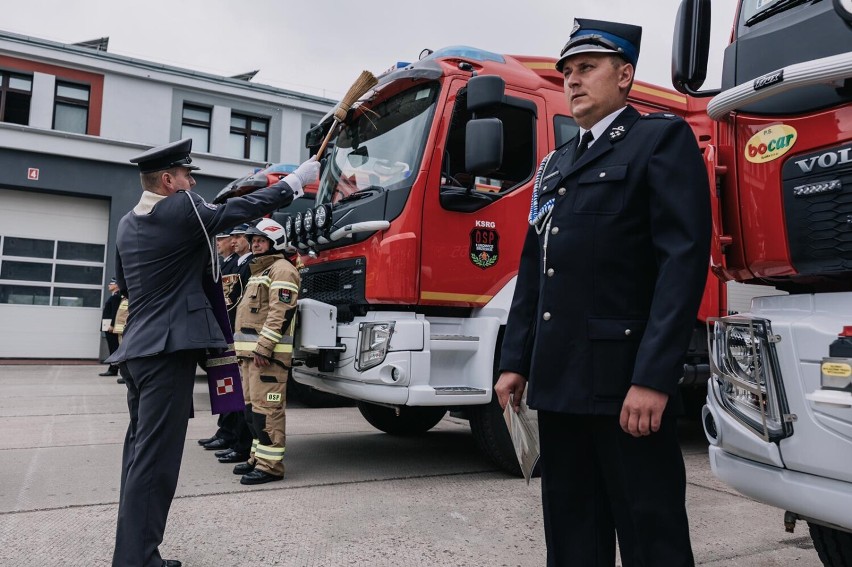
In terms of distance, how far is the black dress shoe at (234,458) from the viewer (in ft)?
17.6

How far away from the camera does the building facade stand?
1605 cm

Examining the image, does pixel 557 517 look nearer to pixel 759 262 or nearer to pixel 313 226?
pixel 759 262

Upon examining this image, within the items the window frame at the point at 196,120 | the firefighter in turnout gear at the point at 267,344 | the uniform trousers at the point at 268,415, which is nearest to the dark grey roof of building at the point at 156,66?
the window frame at the point at 196,120

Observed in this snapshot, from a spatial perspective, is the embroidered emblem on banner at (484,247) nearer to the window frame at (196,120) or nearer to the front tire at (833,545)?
the front tire at (833,545)

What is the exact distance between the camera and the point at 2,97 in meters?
16.3

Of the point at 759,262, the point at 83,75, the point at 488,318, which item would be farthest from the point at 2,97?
the point at 759,262

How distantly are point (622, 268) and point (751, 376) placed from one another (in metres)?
0.73

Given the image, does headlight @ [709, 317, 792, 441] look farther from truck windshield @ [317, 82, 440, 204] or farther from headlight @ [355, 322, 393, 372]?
truck windshield @ [317, 82, 440, 204]

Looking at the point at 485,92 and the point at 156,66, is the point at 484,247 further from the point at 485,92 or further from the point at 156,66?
the point at 156,66

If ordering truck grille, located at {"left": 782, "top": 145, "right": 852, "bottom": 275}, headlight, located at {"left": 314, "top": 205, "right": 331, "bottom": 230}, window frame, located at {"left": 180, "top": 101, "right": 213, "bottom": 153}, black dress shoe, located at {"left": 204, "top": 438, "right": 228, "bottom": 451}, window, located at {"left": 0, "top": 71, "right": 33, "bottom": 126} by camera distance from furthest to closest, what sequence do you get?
window frame, located at {"left": 180, "top": 101, "right": 213, "bottom": 153} → window, located at {"left": 0, "top": 71, "right": 33, "bottom": 126} → black dress shoe, located at {"left": 204, "top": 438, "right": 228, "bottom": 451} → headlight, located at {"left": 314, "top": 205, "right": 331, "bottom": 230} → truck grille, located at {"left": 782, "top": 145, "right": 852, "bottom": 275}

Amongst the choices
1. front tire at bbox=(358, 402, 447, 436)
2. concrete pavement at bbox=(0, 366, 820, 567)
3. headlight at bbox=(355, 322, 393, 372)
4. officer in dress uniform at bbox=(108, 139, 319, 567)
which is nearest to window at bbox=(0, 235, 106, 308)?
concrete pavement at bbox=(0, 366, 820, 567)

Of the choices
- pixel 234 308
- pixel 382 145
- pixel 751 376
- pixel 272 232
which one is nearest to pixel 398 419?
pixel 234 308

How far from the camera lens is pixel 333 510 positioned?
3.96 meters

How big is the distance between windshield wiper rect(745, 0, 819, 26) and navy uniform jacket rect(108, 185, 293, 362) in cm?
232
